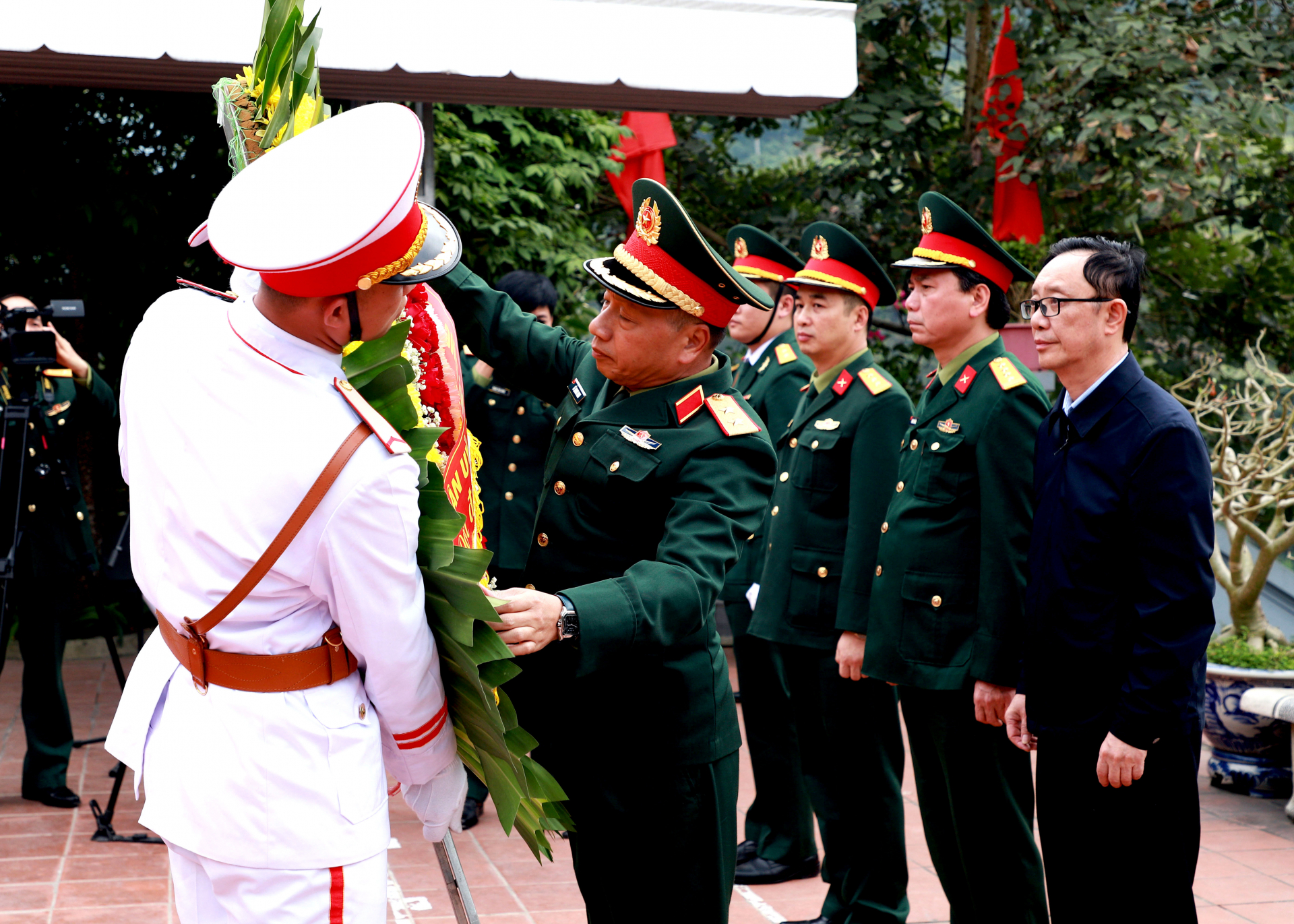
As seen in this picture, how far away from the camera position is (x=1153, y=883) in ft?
8.64

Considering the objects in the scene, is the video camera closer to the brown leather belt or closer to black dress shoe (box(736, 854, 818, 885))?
black dress shoe (box(736, 854, 818, 885))

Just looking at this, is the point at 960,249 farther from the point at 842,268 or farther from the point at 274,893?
the point at 274,893

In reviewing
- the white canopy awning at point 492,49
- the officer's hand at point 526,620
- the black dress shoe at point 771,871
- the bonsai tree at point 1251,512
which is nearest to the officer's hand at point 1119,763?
the officer's hand at point 526,620

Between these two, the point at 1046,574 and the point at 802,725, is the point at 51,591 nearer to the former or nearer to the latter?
the point at 802,725

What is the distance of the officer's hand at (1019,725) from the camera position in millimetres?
2934

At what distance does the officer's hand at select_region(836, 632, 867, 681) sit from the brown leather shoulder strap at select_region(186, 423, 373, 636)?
2.13 m

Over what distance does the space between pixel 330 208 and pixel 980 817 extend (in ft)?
7.58

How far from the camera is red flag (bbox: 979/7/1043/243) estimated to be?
8.09 meters

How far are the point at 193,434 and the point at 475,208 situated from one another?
610 cm

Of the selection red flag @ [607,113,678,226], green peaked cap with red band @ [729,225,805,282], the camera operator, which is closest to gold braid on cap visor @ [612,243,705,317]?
green peaked cap with red band @ [729,225,805,282]

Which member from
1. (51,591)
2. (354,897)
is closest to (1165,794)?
(354,897)

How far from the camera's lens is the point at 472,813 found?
4.70 metres

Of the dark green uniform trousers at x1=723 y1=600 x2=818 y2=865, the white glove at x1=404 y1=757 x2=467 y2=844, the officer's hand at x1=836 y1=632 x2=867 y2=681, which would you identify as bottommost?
the dark green uniform trousers at x1=723 y1=600 x2=818 y2=865

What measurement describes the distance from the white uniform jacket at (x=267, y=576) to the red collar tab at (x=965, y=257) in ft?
6.80
